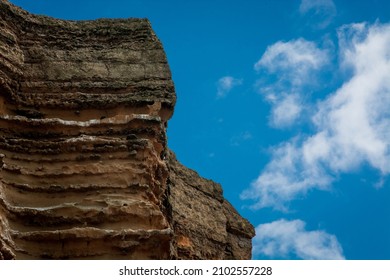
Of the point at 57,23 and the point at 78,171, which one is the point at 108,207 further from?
the point at 57,23

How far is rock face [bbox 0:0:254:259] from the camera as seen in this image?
1351 centimetres

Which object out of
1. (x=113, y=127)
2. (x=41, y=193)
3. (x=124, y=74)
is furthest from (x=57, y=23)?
(x=41, y=193)

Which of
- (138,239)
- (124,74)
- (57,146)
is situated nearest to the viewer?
(138,239)

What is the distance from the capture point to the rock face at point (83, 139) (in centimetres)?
1351

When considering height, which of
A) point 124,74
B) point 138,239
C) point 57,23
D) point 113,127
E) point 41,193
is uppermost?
point 57,23

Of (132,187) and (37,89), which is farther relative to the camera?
(37,89)

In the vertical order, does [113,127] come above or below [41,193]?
above

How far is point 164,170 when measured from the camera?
15031 mm

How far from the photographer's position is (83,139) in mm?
14531

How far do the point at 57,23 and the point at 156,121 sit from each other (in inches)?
126
